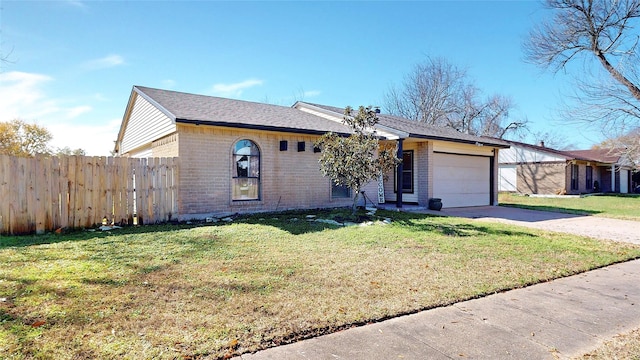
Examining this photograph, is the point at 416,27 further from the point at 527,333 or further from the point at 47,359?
the point at 47,359

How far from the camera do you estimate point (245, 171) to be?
10.6m

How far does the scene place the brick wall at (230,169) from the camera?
9492 mm

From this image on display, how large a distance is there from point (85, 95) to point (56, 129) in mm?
23832

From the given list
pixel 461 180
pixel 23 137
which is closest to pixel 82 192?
pixel 461 180

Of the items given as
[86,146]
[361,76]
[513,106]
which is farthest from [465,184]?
[86,146]

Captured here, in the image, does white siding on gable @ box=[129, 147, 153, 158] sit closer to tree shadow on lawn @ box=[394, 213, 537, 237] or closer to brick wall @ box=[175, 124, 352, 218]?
brick wall @ box=[175, 124, 352, 218]

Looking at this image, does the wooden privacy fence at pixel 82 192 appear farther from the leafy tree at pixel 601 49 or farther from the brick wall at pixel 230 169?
the leafy tree at pixel 601 49

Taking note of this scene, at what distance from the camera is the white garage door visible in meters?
14.1

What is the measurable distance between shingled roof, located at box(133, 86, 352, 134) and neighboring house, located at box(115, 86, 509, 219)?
0.04 m

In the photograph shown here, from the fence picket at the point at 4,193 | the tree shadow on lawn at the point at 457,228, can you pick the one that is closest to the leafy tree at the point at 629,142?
the tree shadow on lawn at the point at 457,228

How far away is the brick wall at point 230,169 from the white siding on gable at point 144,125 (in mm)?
1034

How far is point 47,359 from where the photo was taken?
246cm

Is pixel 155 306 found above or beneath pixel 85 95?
beneath

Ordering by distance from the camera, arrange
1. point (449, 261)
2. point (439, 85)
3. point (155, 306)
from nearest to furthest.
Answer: point (155, 306) → point (449, 261) → point (439, 85)
